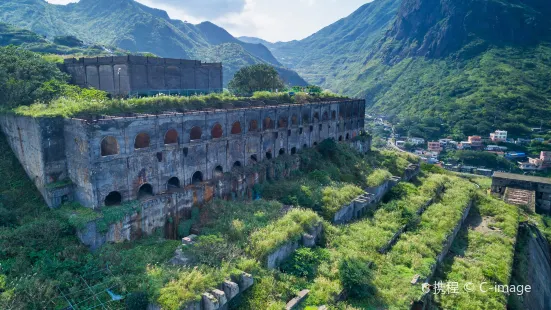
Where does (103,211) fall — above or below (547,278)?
above

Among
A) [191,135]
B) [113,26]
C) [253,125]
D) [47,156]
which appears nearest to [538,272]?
[253,125]

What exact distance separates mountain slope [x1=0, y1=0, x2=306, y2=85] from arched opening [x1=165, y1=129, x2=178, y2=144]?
9512 cm

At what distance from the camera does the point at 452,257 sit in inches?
969

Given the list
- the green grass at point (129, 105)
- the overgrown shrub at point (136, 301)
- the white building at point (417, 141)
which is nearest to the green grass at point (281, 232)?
the overgrown shrub at point (136, 301)

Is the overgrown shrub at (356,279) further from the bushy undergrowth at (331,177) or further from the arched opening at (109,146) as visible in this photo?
the arched opening at (109,146)

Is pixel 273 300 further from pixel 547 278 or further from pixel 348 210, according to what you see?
pixel 547 278

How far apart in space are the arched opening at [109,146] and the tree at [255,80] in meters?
28.2

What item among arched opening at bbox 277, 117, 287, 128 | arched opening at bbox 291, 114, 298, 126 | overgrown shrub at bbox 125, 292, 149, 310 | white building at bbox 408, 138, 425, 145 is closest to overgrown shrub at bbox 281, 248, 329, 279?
overgrown shrub at bbox 125, 292, 149, 310

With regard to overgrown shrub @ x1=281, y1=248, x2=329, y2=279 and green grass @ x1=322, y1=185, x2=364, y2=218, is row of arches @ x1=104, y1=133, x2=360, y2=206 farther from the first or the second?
overgrown shrub @ x1=281, y1=248, x2=329, y2=279

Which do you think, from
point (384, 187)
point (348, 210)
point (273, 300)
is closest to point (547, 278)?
point (384, 187)

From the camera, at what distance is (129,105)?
71.8ft

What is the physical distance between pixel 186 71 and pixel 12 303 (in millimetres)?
26657

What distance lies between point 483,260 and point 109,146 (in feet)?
81.3

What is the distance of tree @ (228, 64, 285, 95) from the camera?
4619cm
